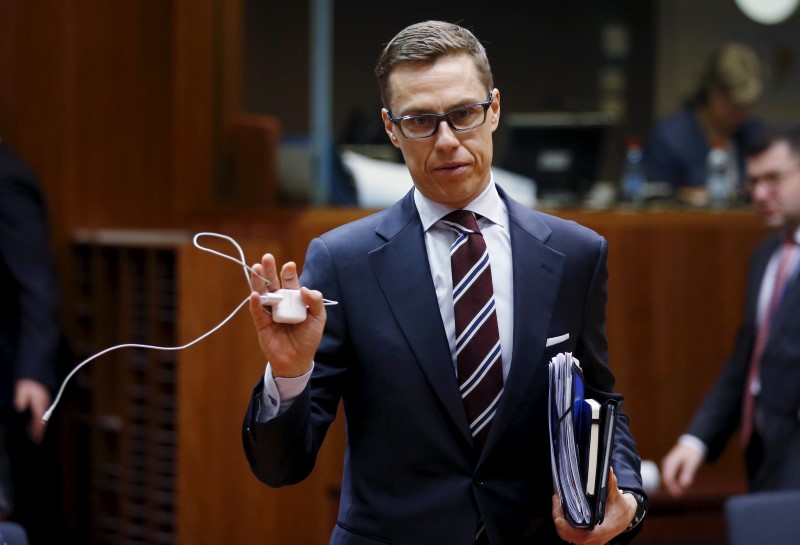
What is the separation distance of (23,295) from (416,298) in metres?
2.73

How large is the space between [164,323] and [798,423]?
232 centimetres

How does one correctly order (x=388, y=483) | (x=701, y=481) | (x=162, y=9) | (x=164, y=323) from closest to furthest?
(x=388, y=483) < (x=164, y=323) < (x=701, y=481) < (x=162, y=9)

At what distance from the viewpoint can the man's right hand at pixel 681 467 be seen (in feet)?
12.5

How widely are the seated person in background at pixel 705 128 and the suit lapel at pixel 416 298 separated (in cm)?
Answer: 351

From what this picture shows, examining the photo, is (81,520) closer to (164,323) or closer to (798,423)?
(164,323)

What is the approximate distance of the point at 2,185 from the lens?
440cm

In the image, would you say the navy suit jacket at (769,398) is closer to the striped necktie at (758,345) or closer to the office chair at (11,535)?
the striped necktie at (758,345)

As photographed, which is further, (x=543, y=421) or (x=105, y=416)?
(x=105, y=416)

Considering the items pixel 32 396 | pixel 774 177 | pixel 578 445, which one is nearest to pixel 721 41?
pixel 774 177

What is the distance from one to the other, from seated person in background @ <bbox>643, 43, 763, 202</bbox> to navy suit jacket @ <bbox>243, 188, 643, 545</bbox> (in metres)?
3.48

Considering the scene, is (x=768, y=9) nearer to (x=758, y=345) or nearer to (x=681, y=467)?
(x=758, y=345)

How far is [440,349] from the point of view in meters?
1.97

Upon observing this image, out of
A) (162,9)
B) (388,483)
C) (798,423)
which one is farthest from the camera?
(162,9)

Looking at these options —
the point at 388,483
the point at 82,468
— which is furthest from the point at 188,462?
the point at 388,483
